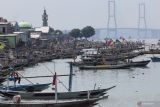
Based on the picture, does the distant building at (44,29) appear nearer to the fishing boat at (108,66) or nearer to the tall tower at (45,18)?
the tall tower at (45,18)

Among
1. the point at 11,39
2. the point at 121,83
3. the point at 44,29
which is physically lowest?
the point at 121,83

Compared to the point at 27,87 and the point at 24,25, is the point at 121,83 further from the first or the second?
the point at 24,25

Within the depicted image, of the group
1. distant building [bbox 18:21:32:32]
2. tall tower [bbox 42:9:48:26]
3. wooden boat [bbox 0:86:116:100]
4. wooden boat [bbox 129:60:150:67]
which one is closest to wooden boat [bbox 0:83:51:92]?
wooden boat [bbox 0:86:116:100]

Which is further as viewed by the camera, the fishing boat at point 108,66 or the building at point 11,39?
the building at point 11,39

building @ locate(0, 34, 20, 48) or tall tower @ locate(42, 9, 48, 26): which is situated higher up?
tall tower @ locate(42, 9, 48, 26)

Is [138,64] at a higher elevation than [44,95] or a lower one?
lower

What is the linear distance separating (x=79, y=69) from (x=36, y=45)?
62.3m

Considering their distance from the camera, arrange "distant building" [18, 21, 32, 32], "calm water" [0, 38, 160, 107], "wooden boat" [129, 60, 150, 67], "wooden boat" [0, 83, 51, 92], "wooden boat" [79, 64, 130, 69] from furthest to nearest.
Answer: "distant building" [18, 21, 32, 32]
"wooden boat" [129, 60, 150, 67]
"wooden boat" [79, 64, 130, 69]
"calm water" [0, 38, 160, 107]
"wooden boat" [0, 83, 51, 92]

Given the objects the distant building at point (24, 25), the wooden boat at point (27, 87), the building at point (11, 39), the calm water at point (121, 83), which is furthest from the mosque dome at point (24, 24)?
the wooden boat at point (27, 87)

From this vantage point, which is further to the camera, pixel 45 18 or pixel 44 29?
pixel 45 18

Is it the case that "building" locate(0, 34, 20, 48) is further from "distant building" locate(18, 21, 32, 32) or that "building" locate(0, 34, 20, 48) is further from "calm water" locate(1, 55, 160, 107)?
"distant building" locate(18, 21, 32, 32)

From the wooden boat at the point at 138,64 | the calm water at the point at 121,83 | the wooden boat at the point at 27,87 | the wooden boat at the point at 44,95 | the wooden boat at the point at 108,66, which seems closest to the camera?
the wooden boat at the point at 44,95

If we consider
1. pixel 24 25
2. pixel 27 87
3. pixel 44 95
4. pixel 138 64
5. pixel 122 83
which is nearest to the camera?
pixel 44 95

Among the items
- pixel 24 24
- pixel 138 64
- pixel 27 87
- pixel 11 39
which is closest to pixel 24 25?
pixel 24 24
